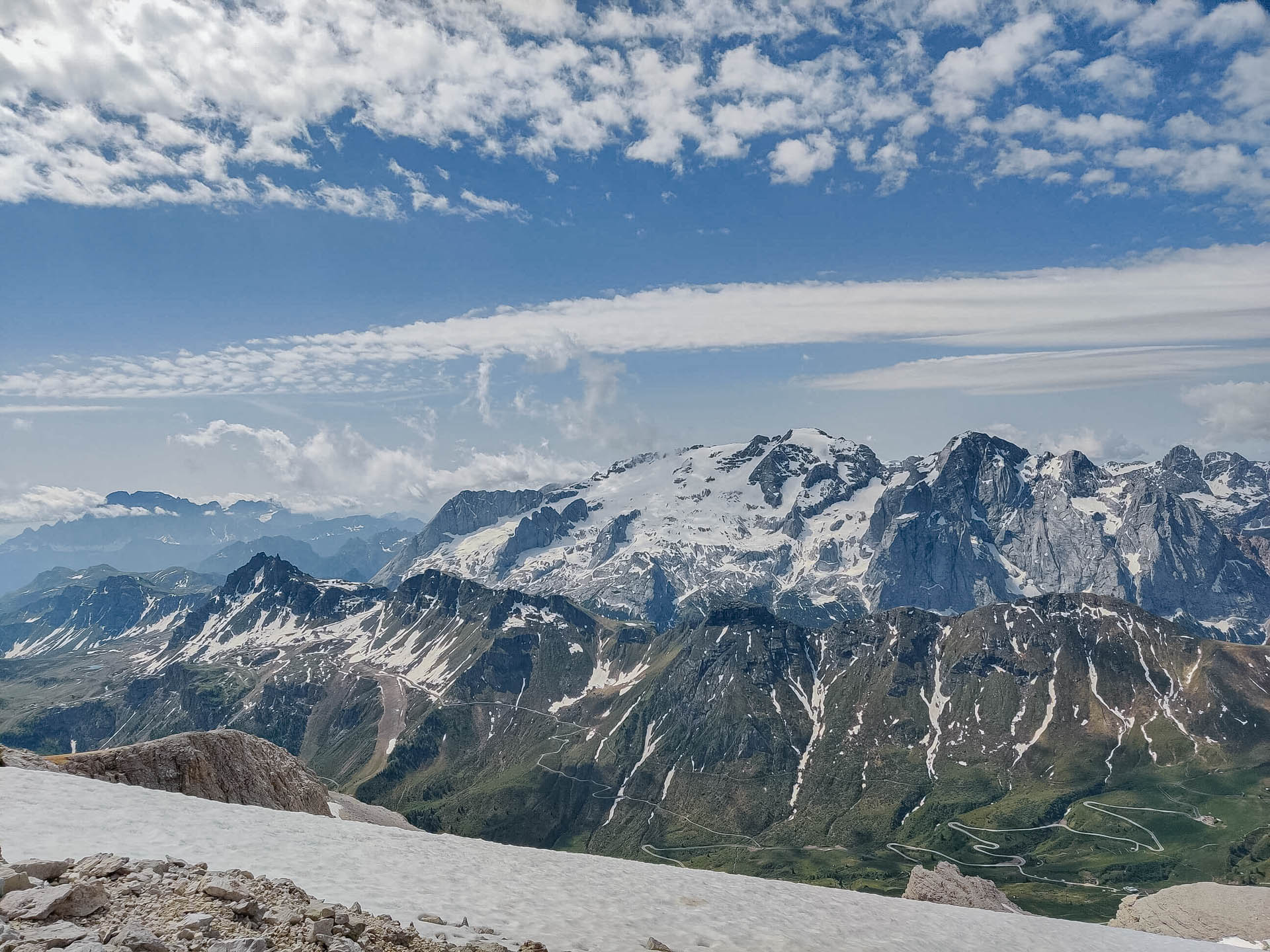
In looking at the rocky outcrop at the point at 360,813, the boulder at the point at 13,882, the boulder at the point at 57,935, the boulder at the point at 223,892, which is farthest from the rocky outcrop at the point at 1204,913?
the boulder at the point at 13,882

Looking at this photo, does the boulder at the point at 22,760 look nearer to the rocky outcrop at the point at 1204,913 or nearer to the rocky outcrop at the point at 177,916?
the rocky outcrop at the point at 177,916

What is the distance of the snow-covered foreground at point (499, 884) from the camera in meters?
27.5

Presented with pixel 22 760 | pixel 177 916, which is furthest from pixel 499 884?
pixel 22 760

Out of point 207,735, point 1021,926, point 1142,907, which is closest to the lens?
point 1021,926

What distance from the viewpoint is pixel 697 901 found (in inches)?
1362

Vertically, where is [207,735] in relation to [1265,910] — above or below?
above

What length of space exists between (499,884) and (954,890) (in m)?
68.8

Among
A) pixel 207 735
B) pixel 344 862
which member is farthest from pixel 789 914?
pixel 207 735

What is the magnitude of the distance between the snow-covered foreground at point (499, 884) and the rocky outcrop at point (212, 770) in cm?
1862

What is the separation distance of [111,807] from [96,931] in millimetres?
21962

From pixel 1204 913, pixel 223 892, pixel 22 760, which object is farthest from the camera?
pixel 1204 913

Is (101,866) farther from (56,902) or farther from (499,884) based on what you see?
(499,884)

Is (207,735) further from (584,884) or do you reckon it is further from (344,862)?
(584,884)

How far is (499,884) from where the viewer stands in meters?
32.0
